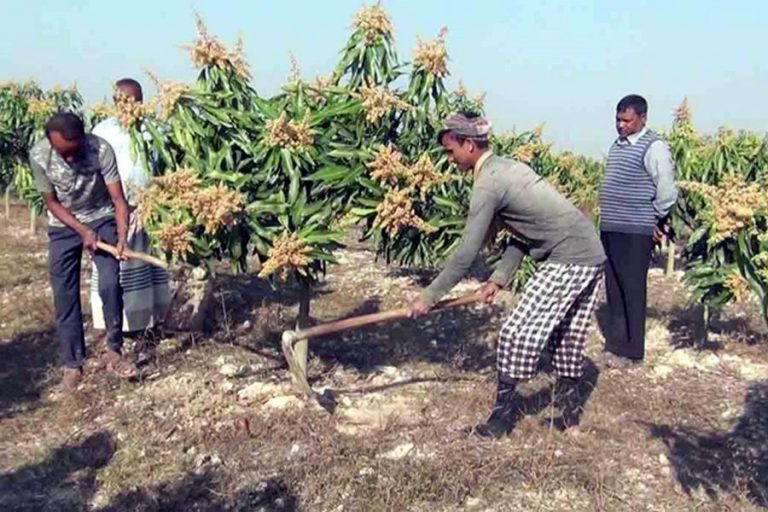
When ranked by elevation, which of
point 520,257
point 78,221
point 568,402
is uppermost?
point 78,221

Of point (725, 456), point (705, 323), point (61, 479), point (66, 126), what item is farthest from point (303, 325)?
point (705, 323)

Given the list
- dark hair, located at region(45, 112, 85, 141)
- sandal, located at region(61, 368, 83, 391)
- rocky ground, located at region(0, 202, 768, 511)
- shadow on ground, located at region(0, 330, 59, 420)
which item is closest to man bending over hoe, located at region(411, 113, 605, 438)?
rocky ground, located at region(0, 202, 768, 511)

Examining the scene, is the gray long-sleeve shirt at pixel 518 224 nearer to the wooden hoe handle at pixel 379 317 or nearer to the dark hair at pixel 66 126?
the wooden hoe handle at pixel 379 317

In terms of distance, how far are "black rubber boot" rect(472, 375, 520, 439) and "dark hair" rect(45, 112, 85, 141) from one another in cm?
253

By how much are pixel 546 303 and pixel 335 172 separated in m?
1.19

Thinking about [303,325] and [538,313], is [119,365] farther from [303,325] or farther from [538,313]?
[538,313]

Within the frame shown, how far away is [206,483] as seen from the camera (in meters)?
3.85

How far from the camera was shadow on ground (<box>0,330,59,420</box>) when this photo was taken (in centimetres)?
486

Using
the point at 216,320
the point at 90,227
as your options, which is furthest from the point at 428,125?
the point at 216,320

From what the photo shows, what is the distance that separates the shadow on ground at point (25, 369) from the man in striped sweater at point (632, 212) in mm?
3486

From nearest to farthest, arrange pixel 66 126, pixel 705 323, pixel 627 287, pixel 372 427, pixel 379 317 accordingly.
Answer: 1. pixel 379 317
2. pixel 372 427
3. pixel 66 126
4. pixel 627 287
5. pixel 705 323

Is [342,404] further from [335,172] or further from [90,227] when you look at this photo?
[90,227]

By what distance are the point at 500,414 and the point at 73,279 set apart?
2527mm

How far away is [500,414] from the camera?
4.25 m
